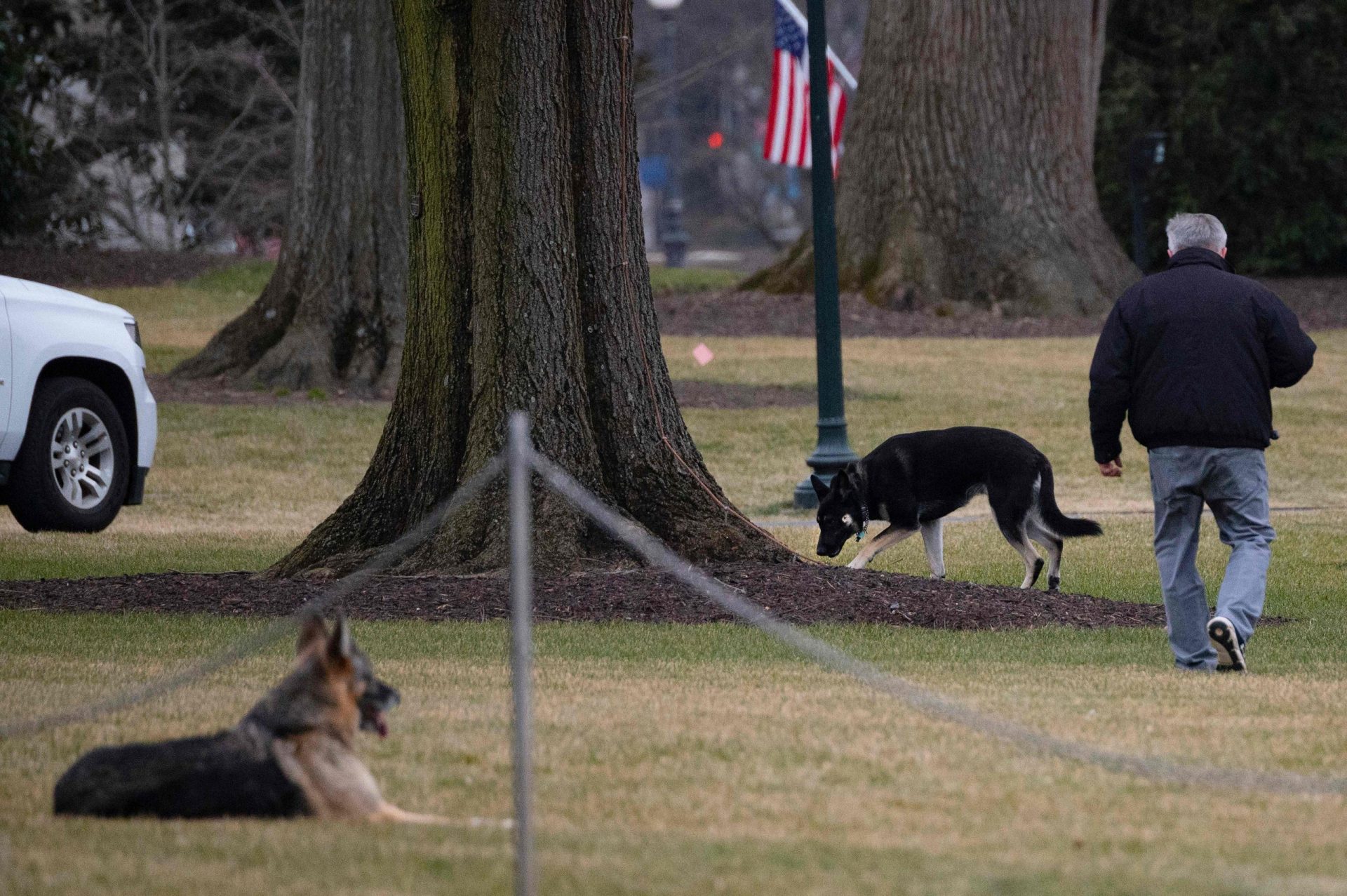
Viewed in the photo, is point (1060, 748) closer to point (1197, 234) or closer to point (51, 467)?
point (1197, 234)

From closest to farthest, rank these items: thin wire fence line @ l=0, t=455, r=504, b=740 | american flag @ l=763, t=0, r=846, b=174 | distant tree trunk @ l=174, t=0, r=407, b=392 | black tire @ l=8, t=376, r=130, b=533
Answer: thin wire fence line @ l=0, t=455, r=504, b=740
black tire @ l=8, t=376, r=130, b=533
distant tree trunk @ l=174, t=0, r=407, b=392
american flag @ l=763, t=0, r=846, b=174

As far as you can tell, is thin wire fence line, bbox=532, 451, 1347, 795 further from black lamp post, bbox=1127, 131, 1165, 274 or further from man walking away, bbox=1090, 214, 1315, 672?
black lamp post, bbox=1127, 131, 1165, 274

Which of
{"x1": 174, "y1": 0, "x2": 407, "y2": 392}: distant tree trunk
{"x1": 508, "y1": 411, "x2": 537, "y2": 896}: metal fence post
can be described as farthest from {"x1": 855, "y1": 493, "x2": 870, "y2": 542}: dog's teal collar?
{"x1": 174, "y1": 0, "x2": 407, "y2": 392}: distant tree trunk

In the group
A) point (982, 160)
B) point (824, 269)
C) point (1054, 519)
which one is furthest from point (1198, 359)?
point (982, 160)

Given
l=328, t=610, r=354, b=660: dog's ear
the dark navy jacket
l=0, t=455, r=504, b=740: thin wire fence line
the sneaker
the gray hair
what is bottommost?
the sneaker

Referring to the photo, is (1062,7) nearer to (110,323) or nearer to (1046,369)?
(1046,369)

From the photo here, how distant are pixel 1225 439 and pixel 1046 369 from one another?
15.5m

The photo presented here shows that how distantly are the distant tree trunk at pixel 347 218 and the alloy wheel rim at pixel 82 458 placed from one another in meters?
7.74

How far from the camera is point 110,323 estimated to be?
12234mm

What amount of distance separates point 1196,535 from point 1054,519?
264cm

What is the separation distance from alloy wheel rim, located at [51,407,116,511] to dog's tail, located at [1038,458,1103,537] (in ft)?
19.7

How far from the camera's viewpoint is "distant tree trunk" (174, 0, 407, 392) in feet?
65.9

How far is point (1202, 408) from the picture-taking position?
8.09m

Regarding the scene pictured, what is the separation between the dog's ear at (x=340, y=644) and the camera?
506 centimetres
